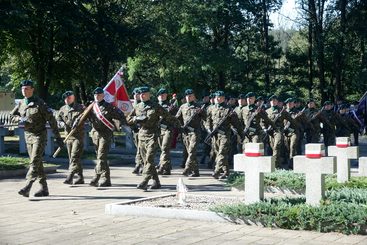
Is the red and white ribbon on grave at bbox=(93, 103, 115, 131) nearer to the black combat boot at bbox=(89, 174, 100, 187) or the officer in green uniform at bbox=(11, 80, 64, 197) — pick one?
the black combat boot at bbox=(89, 174, 100, 187)

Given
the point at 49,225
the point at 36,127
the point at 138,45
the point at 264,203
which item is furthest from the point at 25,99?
the point at 138,45

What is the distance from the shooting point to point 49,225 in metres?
8.64

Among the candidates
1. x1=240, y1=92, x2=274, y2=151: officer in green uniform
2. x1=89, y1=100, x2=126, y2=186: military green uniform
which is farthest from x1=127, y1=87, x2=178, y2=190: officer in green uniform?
x1=240, y1=92, x2=274, y2=151: officer in green uniform

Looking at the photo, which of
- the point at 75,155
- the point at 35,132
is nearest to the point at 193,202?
the point at 35,132

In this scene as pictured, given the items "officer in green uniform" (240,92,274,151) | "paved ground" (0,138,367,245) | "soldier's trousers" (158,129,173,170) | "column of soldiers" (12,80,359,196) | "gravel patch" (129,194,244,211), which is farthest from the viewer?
"officer in green uniform" (240,92,274,151)

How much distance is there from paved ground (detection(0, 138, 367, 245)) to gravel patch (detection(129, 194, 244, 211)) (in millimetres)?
697

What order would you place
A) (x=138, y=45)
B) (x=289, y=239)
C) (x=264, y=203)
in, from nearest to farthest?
(x=289, y=239), (x=264, y=203), (x=138, y=45)

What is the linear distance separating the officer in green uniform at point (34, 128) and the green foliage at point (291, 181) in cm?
370

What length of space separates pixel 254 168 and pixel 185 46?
23.3 m

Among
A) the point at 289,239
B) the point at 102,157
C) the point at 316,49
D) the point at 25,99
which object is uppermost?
the point at 316,49

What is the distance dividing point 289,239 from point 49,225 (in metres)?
3.31

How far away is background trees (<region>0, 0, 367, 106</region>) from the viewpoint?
24.8m

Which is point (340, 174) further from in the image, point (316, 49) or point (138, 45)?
point (316, 49)

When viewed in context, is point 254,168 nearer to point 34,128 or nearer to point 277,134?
point 34,128
